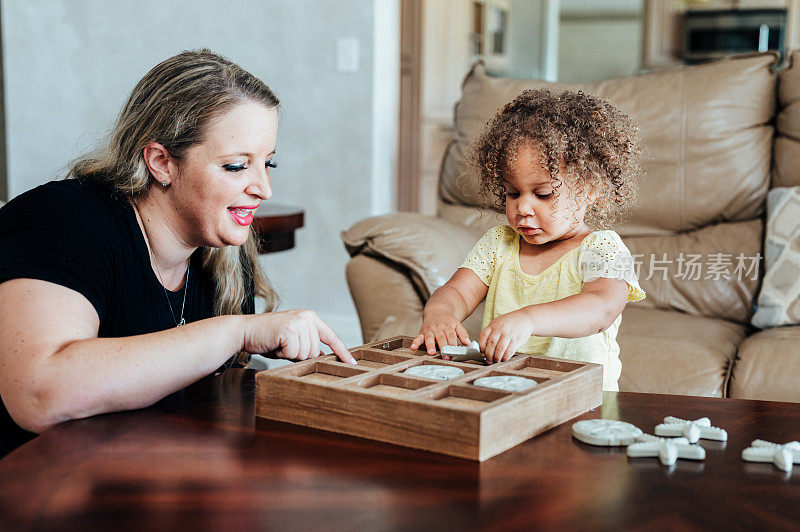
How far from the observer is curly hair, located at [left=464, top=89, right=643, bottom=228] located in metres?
1.39

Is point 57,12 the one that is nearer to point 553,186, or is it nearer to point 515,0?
point 515,0

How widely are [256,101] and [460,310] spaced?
0.54 meters

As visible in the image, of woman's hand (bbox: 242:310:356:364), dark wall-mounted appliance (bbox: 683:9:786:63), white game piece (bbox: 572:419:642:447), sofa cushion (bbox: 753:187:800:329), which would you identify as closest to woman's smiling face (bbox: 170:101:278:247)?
woman's hand (bbox: 242:310:356:364)

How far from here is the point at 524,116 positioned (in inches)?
57.8

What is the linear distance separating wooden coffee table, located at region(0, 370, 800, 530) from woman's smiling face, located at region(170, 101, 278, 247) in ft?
1.10

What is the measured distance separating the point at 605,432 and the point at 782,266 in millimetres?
1614

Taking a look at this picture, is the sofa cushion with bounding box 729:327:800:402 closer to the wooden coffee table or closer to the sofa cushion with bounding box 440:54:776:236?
the sofa cushion with bounding box 440:54:776:236

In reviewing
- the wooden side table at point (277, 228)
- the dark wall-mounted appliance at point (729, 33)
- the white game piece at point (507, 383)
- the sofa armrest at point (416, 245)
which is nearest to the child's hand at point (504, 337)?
the white game piece at point (507, 383)

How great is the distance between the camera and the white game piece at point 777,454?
81cm

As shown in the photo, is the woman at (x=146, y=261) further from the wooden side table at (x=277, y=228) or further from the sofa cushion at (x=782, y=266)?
the sofa cushion at (x=782, y=266)

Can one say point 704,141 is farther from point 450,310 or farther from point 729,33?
point 729,33

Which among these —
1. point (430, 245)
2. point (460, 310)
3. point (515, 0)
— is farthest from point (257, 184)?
point (515, 0)

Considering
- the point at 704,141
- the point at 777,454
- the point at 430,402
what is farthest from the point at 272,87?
the point at 777,454

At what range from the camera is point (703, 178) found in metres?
2.49
